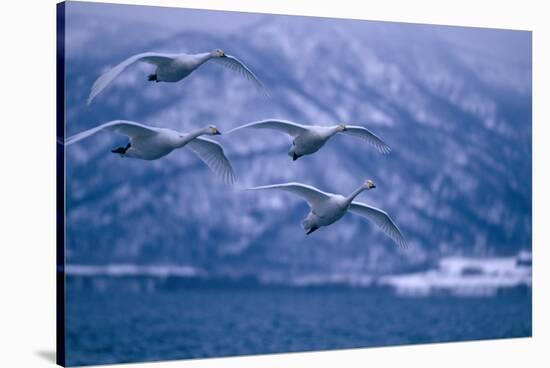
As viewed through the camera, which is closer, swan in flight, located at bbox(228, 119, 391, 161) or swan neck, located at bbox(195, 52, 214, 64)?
swan neck, located at bbox(195, 52, 214, 64)

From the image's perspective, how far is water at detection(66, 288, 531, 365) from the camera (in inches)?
377

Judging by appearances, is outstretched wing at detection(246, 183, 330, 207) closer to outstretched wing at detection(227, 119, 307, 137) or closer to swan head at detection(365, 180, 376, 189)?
swan head at detection(365, 180, 376, 189)

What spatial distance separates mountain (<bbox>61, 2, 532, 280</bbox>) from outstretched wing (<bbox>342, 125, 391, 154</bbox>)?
79 millimetres

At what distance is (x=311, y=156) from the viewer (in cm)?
1041

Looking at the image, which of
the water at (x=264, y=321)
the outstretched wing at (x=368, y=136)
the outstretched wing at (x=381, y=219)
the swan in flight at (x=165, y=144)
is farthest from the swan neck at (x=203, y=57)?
the water at (x=264, y=321)

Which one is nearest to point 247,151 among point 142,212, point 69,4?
point 142,212

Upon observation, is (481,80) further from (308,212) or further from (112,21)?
(112,21)

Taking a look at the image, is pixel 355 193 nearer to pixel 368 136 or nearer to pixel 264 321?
pixel 368 136

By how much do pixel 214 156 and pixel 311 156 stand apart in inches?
37.8

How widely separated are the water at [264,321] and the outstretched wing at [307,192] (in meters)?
0.82

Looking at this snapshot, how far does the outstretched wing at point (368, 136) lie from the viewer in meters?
10.5

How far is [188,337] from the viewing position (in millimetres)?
9977

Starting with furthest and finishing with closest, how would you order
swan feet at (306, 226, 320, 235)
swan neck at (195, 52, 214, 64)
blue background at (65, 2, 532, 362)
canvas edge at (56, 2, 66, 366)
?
swan feet at (306, 226, 320, 235)
swan neck at (195, 52, 214, 64)
blue background at (65, 2, 532, 362)
canvas edge at (56, 2, 66, 366)

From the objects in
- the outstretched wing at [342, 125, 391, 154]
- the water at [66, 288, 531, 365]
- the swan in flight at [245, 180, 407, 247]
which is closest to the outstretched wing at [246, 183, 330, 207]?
the swan in flight at [245, 180, 407, 247]
